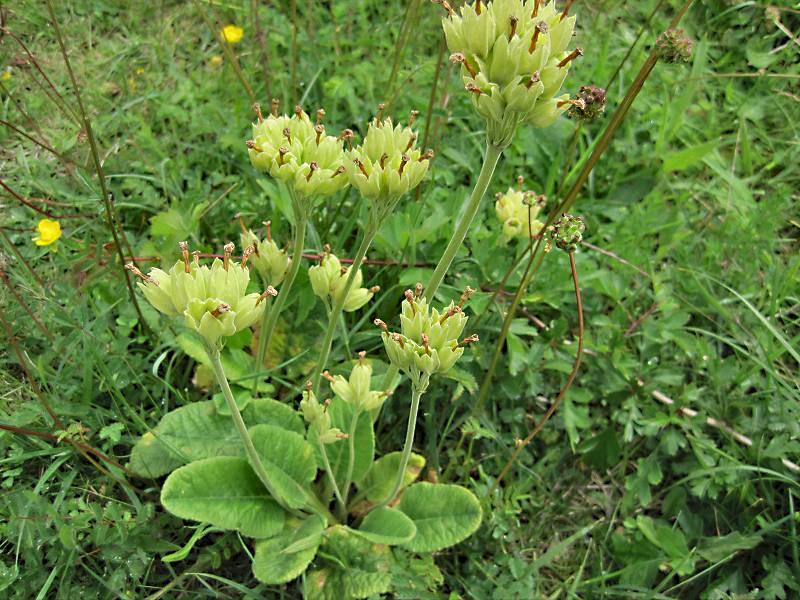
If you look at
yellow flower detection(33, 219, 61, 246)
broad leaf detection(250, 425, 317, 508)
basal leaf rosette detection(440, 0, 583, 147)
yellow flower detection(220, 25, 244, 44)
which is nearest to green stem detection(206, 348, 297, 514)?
broad leaf detection(250, 425, 317, 508)

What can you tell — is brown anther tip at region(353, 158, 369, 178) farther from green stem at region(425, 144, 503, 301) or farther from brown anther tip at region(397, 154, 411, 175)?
green stem at region(425, 144, 503, 301)

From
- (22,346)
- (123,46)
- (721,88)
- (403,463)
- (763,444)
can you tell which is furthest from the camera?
(721,88)

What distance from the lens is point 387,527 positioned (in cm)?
227

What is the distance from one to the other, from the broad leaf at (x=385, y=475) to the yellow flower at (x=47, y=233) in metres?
1.50

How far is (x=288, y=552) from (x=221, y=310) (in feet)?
3.34

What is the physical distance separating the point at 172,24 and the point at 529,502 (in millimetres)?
3153

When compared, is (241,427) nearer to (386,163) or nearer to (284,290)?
(284,290)

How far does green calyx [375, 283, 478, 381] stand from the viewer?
5.55 ft

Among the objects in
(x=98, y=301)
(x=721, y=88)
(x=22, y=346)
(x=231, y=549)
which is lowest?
(x=231, y=549)

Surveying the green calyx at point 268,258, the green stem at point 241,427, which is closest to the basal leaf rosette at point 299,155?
the green calyx at point 268,258

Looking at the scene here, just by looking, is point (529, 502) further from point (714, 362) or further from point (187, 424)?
point (187, 424)

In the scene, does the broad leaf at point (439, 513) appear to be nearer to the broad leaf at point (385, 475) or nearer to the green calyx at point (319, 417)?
the broad leaf at point (385, 475)

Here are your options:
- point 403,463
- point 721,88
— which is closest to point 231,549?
point 403,463

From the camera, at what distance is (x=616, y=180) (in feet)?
11.4
